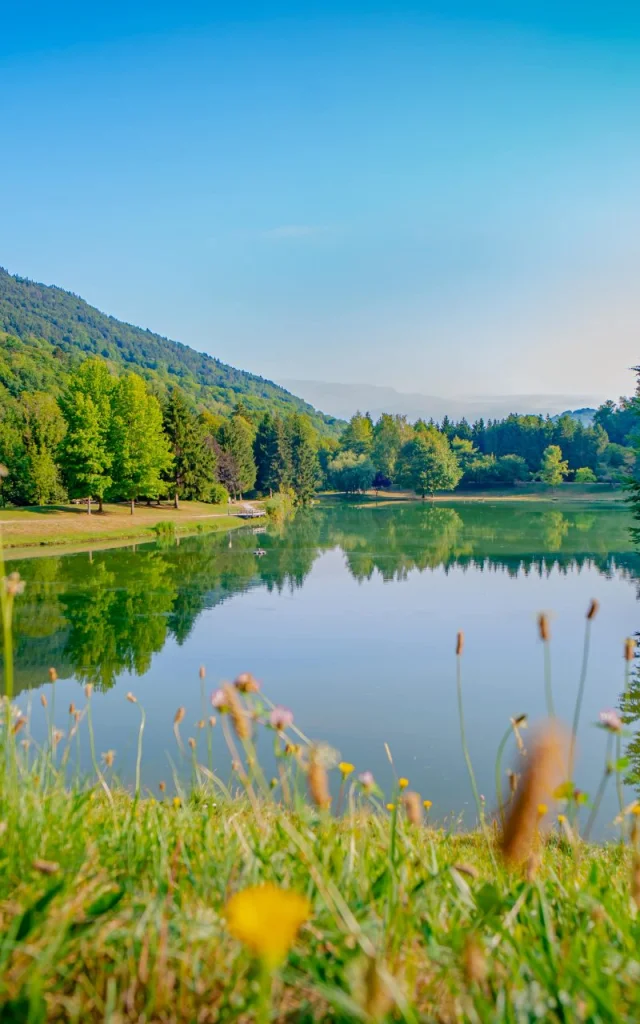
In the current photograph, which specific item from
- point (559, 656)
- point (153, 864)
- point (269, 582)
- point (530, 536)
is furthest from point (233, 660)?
point (530, 536)

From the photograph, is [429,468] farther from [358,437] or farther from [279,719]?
[279,719]

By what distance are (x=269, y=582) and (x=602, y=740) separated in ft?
53.2

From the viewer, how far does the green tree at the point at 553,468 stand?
8669cm

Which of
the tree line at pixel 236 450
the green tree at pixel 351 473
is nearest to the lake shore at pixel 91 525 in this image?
the tree line at pixel 236 450

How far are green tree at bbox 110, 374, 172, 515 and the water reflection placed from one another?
611cm

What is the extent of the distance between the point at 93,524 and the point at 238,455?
92.7 feet

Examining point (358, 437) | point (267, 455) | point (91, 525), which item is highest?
point (358, 437)

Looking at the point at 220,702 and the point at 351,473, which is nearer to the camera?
the point at 220,702

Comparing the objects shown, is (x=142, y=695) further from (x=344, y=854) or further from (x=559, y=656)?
(x=344, y=854)

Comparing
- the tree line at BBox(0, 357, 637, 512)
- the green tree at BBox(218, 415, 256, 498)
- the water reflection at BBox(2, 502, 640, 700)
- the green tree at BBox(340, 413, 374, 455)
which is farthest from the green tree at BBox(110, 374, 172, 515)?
the green tree at BBox(340, 413, 374, 455)

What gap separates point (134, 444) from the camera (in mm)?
43156

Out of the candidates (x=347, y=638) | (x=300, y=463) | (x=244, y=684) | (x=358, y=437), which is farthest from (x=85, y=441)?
(x=358, y=437)

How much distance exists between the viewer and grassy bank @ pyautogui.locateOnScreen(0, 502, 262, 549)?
113 feet

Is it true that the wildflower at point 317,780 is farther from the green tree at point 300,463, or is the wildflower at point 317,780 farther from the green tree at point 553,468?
the green tree at point 553,468
